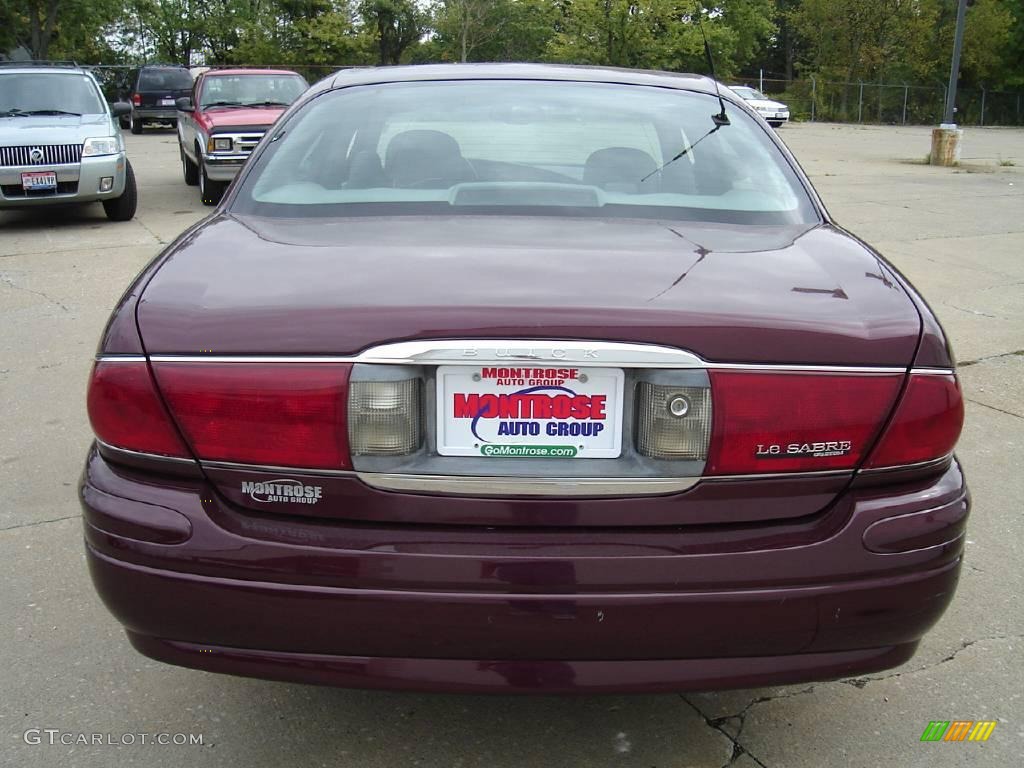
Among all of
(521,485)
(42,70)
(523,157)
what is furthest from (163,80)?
(521,485)

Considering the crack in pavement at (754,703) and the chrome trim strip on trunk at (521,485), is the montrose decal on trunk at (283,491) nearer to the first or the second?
the chrome trim strip on trunk at (521,485)

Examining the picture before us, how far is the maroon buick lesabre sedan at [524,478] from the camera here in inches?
74.5

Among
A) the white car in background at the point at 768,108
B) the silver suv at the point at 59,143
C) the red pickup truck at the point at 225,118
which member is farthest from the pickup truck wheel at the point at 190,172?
the white car in background at the point at 768,108

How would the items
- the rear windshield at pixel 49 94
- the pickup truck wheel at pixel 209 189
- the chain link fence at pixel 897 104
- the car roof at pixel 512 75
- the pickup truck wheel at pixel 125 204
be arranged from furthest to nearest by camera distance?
1. the chain link fence at pixel 897 104
2. the pickup truck wheel at pixel 209 189
3. the pickup truck wheel at pixel 125 204
4. the rear windshield at pixel 49 94
5. the car roof at pixel 512 75

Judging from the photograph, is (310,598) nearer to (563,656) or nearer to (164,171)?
(563,656)

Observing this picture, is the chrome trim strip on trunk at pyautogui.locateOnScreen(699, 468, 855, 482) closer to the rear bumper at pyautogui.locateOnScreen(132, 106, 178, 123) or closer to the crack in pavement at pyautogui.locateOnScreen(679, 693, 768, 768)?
→ the crack in pavement at pyautogui.locateOnScreen(679, 693, 768, 768)

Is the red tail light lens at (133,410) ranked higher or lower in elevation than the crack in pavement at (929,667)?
higher

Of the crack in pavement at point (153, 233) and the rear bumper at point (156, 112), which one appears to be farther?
the rear bumper at point (156, 112)

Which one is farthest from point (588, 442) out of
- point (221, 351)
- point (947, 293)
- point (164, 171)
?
point (164, 171)

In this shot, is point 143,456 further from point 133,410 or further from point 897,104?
point 897,104

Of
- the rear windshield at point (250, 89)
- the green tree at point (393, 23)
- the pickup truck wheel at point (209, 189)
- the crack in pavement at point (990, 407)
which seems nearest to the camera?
the crack in pavement at point (990, 407)

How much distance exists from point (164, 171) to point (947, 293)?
13.2 m

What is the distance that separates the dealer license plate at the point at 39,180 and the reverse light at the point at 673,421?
9.97m

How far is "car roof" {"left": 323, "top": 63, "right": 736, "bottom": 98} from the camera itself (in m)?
3.30
